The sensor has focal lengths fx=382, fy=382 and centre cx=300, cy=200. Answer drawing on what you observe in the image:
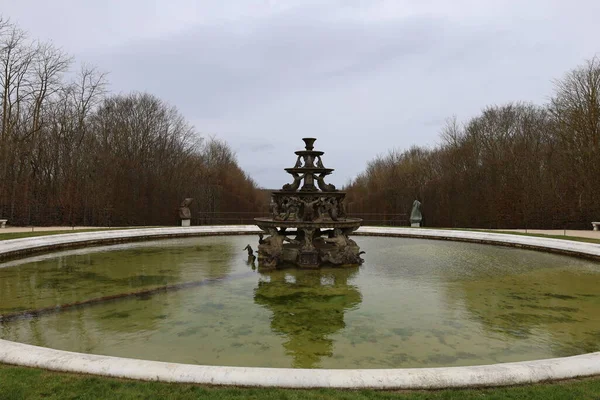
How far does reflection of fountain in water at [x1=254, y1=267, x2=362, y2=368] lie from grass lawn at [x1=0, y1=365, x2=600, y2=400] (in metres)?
1.25

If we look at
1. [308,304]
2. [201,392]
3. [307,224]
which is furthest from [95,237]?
[201,392]

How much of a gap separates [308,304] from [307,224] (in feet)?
15.7

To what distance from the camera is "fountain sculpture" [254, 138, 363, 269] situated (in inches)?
517

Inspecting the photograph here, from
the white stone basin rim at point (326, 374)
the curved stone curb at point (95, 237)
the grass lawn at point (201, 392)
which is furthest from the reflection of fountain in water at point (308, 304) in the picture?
the curved stone curb at point (95, 237)

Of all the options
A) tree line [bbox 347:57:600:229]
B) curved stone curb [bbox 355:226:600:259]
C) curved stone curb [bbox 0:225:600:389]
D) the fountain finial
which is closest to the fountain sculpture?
the fountain finial

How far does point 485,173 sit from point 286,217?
2133 centimetres

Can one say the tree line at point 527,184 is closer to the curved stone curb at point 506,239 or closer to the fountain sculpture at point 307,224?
the curved stone curb at point 506,239

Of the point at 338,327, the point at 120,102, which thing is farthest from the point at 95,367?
the point at 120,102

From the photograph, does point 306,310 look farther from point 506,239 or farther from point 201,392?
point 506,239

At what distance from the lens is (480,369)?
4637 mm

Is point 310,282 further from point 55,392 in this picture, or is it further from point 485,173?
point 485,173

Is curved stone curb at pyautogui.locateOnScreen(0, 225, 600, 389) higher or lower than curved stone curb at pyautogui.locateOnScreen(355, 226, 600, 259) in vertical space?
lower

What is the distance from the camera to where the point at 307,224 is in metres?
13.1

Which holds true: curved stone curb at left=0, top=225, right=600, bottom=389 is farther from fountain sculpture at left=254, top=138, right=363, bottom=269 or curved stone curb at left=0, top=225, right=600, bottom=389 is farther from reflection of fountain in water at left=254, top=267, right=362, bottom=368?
fountain sculpture at left=254, top=138, right=363, bottom=269
